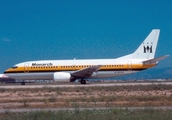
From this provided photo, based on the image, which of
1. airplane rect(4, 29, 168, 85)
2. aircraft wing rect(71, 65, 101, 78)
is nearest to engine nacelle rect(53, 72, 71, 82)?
airplane rect(4, 29, 168, 85)

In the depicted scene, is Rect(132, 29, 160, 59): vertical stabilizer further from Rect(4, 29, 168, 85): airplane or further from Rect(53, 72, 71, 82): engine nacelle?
Rect(53, 72, 71, 82): engine nacelle

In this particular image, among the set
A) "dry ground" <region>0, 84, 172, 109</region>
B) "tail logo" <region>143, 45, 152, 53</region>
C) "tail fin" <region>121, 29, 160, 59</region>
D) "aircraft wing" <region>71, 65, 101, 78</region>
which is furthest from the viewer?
"tail logo" <region>143, 45, 152, 53</region>

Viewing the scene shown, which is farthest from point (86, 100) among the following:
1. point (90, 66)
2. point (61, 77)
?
point (90, 66)

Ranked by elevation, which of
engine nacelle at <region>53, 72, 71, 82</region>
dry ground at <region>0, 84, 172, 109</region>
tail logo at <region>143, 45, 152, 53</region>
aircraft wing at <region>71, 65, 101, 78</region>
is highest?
tail logo at <region>143, 45, 152, 53</region>

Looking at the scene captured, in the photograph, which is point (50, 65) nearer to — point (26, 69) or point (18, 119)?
point (26, 69)

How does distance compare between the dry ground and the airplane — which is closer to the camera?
the dry ground

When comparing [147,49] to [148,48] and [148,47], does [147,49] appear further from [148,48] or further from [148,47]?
[148,47]

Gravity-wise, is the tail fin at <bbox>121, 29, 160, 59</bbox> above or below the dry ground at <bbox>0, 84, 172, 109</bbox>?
above

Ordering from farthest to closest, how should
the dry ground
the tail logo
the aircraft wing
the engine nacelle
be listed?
the tail logo → the aircraft wing → the engine nacelle → the dry ground

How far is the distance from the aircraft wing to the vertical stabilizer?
218 inches

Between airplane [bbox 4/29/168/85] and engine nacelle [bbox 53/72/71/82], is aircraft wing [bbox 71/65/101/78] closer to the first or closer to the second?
airplane [bbox 4/29/168/85]

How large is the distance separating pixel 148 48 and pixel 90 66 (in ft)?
26.1

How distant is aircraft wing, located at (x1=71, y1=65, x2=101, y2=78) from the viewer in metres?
43.5

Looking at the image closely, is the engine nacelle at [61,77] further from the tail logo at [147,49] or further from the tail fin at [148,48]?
the tail logo at [147,49]
